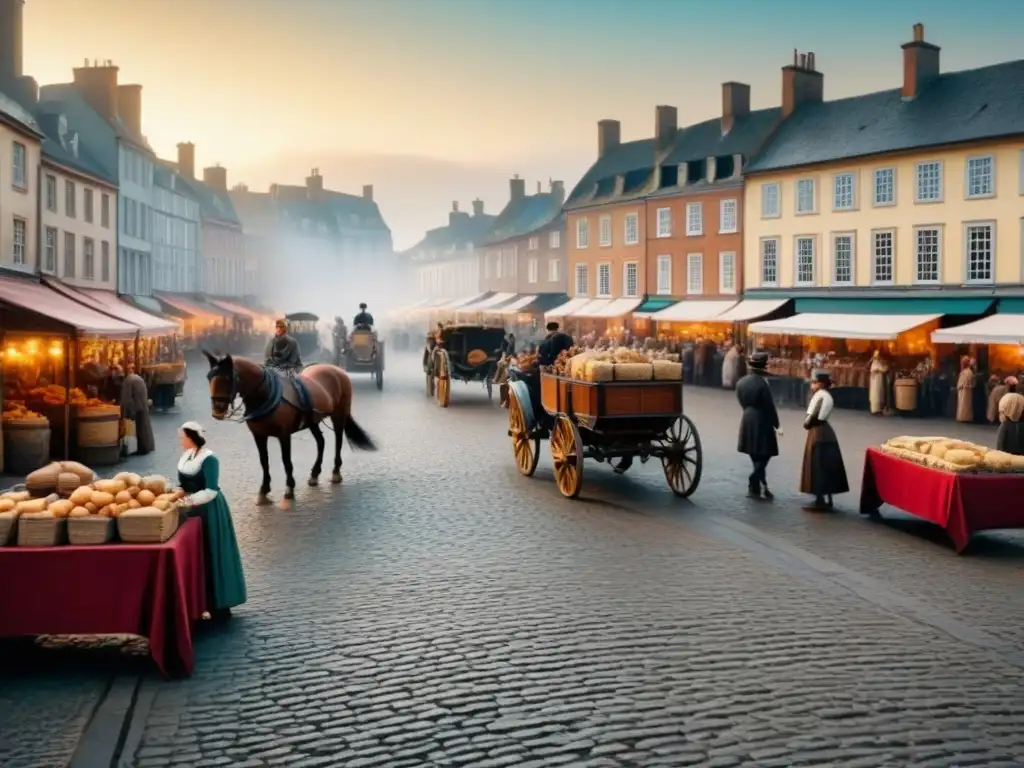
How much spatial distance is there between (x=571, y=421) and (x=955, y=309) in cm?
2205

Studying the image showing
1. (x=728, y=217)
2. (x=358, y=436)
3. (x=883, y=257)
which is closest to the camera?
(x=358, y=436)

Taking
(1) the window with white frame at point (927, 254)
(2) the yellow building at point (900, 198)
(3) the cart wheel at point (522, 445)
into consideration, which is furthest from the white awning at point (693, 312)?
(3) the cart wheel at point (522, 445)

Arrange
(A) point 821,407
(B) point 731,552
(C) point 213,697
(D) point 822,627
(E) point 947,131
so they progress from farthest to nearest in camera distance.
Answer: (E) point 947,131
(A) point 821,407
(B) point 731,552
(D) point 822,627
(C) point 213,697

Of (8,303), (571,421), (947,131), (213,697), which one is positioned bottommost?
(213,697)

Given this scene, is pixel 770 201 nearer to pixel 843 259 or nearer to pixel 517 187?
pixel 843 259

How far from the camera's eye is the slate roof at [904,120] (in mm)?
32312

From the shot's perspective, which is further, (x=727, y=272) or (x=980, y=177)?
(x=727, y=272)

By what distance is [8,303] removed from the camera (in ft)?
52.5

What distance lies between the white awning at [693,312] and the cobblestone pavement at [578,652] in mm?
27998

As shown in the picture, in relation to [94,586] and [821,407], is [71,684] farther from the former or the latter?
[821,407]

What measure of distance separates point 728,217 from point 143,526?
3900cm

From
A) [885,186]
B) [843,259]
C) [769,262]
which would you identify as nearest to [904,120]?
[885,186]

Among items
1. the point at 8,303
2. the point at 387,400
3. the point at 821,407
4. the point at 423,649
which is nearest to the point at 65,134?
the point at 387,400

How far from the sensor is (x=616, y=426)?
13.0 meters
